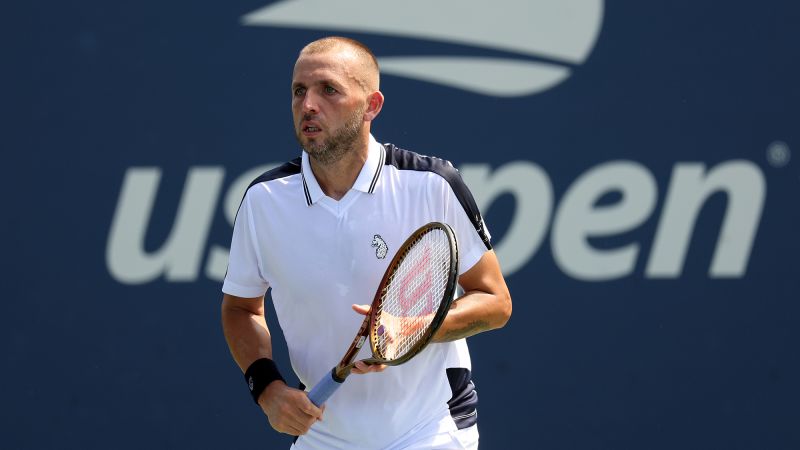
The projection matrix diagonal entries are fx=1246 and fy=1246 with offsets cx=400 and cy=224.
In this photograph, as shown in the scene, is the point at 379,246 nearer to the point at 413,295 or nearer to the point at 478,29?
the point at 413,295

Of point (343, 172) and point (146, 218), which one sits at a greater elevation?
point (343, 172)

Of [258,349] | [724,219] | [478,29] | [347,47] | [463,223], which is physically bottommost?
[258,349]

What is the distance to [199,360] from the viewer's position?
475cm

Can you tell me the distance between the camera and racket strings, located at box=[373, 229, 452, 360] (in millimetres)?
2791

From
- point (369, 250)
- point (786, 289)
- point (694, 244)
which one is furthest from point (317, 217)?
point (786, 289)

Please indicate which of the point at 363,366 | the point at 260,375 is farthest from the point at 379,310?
the point at 260,375

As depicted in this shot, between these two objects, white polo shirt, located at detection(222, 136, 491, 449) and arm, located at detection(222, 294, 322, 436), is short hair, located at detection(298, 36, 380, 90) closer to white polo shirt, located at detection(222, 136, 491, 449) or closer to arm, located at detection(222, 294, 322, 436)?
white polo shirt, located at detection(222, 136, 491, 449)

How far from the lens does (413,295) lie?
2.92m

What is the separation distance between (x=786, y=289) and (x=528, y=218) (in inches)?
42.2

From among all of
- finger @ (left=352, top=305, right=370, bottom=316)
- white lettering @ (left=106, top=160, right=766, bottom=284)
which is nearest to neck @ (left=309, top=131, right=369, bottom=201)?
finger @ (left=352, top=305, right=370, bottom=316)

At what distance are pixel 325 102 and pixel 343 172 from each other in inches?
8.2

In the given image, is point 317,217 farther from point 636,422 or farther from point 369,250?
point 636,422

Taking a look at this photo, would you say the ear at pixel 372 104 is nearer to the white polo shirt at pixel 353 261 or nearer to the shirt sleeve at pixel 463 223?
the white polo shirt at pixel 353 261

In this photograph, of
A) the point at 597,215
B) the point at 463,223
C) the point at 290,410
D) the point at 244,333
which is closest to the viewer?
the point at 290,410
